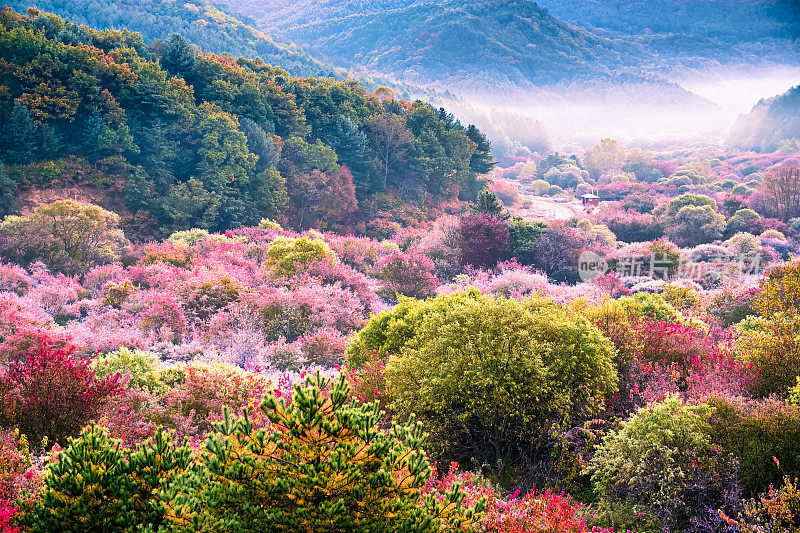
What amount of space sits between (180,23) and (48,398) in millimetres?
90603

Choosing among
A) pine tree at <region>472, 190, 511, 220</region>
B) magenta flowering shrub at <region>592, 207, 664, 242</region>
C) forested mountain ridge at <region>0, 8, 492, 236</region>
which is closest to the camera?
forested mountain ridge at <region>0, 8, 492, 236</region>

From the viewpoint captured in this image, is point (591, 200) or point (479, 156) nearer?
point (479, 156)

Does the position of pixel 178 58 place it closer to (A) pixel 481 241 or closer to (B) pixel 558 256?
(A) pixel 481 241

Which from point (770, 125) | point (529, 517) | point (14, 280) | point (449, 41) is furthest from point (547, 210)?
point (449, 41)

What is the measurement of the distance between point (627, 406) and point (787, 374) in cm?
280

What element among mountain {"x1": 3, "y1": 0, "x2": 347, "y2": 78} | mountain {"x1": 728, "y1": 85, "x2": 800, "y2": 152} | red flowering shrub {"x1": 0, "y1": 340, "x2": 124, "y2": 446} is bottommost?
red flowering shrub {"x1": 0, "y1": 340, "x2": 124, "y2": 446}

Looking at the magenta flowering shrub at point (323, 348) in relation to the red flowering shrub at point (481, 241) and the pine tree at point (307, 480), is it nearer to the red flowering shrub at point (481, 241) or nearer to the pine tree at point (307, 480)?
the pine tree at point (307, 480)

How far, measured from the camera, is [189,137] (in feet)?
96.4

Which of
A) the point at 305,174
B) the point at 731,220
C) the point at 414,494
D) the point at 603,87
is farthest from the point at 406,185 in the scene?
the point at 603,87

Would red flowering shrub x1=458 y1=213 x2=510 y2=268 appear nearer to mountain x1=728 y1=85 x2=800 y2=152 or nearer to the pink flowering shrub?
the pink flowering shrub

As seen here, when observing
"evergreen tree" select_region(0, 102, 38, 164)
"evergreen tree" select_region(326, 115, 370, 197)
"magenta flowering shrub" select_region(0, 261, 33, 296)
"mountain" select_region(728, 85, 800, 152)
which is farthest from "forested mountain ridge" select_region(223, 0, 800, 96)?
"magenta flowering shrub" select_region(0, 261, 33, 296)

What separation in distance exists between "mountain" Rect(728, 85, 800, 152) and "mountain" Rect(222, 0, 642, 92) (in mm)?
81923

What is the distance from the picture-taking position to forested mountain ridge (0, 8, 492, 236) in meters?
23.9

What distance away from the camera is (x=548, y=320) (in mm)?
8164
